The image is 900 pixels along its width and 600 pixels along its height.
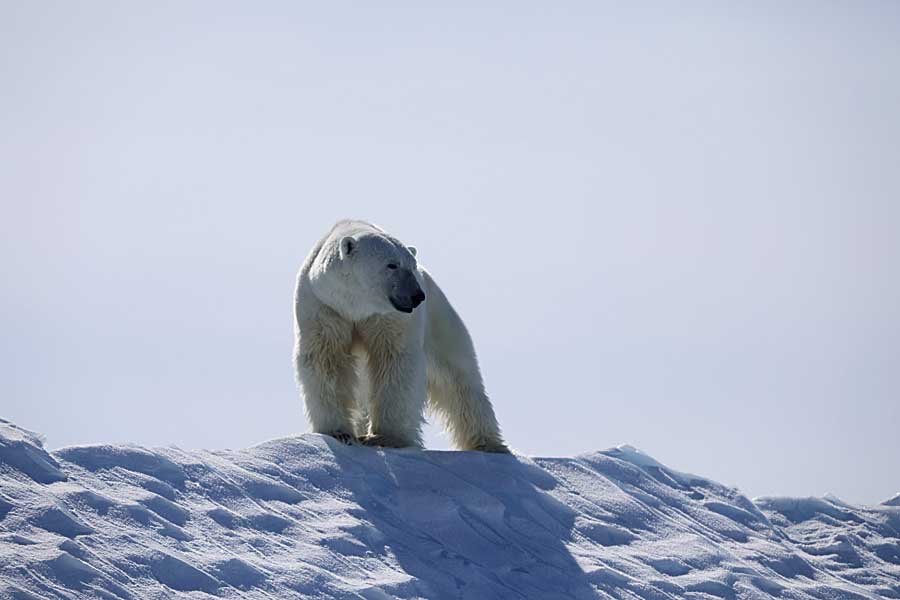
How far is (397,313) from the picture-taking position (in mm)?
9180

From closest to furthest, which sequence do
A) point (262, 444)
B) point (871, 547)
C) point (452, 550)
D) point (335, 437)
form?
point (452, 550), point (262, 444), point (335, 437), point (871, 547)

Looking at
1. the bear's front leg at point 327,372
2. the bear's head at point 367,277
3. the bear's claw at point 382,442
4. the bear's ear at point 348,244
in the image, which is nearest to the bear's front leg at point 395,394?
the bear's claw at point 382,442

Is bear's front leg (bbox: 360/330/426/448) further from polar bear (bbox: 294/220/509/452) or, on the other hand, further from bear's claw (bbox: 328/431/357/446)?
bear's claw (bbox: 328/431/357/446)

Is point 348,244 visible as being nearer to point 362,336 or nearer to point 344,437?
point 362,336

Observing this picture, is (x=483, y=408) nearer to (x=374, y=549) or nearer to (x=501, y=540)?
(x=501, y=540)

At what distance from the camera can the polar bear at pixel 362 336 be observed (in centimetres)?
895

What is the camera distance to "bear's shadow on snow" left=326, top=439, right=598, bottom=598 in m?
7.62

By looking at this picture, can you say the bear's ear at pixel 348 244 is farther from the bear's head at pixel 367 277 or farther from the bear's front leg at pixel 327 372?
the bear's front leg at pixel 327 372

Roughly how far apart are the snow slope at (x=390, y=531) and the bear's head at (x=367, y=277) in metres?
1.04

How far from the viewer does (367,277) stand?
889 centimetres

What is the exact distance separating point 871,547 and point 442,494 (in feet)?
14.0

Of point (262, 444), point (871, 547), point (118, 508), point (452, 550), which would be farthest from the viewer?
point (871, 547)

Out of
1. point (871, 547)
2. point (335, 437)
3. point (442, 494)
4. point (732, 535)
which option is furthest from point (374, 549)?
point (871, 547)

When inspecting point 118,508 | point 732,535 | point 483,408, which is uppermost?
point 483,408
